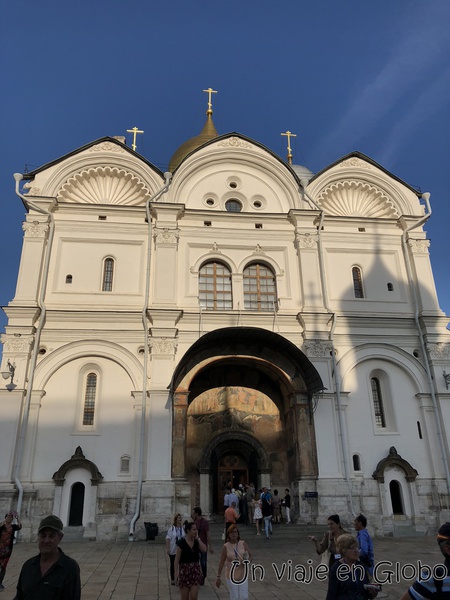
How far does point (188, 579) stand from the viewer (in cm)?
626

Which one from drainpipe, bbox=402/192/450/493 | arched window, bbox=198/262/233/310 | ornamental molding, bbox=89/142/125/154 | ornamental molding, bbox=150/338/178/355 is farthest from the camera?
ornamental molding, bbox=89/142/125/154

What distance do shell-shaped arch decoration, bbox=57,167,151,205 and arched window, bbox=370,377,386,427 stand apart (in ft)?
38.8

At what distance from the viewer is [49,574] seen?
337 cm

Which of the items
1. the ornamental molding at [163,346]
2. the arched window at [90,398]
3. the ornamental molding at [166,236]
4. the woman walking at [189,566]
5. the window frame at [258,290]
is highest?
the ornamental molding at [166,236]

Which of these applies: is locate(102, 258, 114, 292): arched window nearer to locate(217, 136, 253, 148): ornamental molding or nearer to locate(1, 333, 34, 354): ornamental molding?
locate(1, 333, 34, 354): ornamental molding

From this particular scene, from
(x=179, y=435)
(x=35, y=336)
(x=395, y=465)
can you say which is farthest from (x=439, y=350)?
(x=35, y=336)

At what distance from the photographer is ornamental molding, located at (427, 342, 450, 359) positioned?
18578 millimetres

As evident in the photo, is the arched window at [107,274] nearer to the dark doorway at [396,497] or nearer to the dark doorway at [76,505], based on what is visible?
the dark doorway at [76,505]

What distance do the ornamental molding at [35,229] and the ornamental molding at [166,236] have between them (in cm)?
421

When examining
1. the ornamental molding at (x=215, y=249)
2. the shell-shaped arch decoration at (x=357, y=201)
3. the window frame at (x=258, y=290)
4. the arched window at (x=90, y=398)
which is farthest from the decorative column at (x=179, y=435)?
the shell-shaped arch decoration at (x=357, y=201)

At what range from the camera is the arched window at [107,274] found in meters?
18.8

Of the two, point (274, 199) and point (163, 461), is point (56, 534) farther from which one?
point (274, 199)

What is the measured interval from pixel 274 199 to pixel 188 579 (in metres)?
17.0

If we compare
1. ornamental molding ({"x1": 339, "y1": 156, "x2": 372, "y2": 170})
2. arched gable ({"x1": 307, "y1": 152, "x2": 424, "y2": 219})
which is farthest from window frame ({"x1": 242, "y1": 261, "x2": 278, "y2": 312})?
ornamental molding ({"x1": 339, "y1": 156, "x2": 372, "y2": 170})
